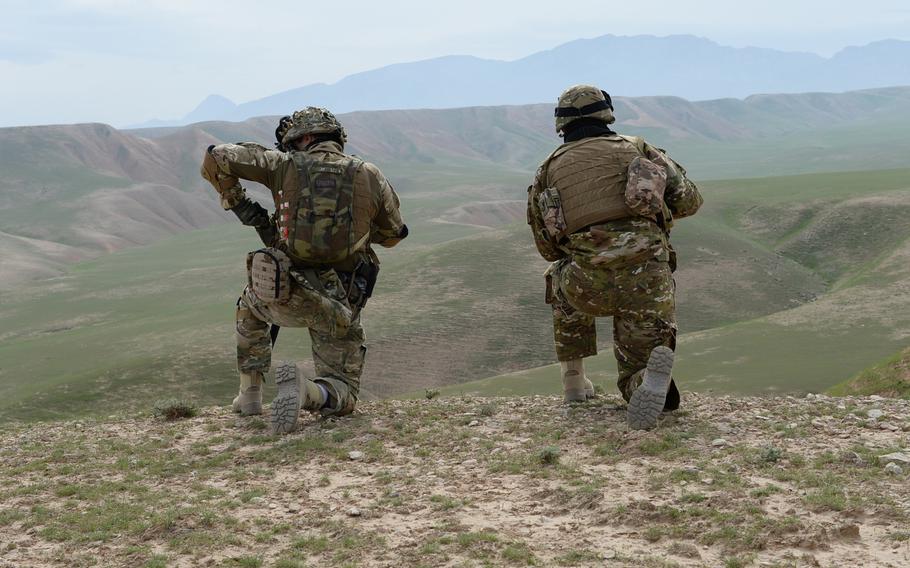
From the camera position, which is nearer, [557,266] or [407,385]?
[557,266]

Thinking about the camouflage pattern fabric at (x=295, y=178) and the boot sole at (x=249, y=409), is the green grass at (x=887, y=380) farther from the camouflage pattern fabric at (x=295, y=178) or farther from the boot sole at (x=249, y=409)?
the boot sole at (x=249, y=409)

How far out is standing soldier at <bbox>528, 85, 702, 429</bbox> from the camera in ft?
24.2

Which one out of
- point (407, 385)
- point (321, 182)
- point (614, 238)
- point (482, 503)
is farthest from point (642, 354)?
point (407, 385)

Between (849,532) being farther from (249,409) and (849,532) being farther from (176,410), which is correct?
(176,410)

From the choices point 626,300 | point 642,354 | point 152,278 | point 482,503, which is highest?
point 626,300

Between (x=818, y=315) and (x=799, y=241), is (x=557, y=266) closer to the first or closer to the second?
(x=818, y=315)

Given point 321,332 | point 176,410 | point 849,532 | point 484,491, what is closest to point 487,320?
point 176,410

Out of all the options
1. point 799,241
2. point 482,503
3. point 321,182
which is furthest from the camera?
point 799,241

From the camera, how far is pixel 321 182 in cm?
791

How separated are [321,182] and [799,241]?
4396cm

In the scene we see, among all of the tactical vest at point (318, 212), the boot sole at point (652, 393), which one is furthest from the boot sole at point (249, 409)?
the boot sole at point (652, 393)

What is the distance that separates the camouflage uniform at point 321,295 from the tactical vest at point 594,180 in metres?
1.70

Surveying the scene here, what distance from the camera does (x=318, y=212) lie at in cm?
788

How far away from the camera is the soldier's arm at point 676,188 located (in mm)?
7633
